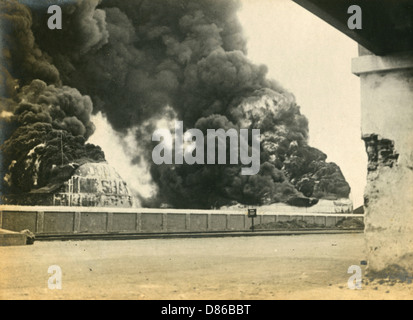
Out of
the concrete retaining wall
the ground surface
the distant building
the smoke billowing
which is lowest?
the ground surface

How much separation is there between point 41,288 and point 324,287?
15.5ft

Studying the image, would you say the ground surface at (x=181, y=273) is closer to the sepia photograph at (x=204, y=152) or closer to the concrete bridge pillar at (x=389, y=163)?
the sepia photograph at (x=204, y=152)

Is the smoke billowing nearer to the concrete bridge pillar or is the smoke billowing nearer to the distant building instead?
the distant building

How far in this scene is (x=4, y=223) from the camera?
17.6m

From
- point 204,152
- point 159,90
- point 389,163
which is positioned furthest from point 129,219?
point 389,163

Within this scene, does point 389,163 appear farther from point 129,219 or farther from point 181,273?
point 129,219

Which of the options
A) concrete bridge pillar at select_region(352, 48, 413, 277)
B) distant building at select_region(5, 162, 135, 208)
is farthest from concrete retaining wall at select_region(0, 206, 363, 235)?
concrete bridge pillar at select_region(352, 48, 413, 277)

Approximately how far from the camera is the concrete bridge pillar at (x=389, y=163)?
7.88m

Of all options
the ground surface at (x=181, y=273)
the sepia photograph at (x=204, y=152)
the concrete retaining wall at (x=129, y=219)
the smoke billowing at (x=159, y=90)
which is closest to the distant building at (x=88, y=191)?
the sepia photograph at (x=204, y=152)

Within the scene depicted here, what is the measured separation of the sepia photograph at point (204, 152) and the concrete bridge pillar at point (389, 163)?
0.02m

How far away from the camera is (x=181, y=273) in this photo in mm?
9586

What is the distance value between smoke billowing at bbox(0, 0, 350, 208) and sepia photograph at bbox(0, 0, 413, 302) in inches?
3.3

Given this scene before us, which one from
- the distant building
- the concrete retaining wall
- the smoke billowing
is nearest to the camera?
the concrete retaining wall

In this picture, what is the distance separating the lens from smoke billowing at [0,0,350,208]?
18422 millimetres
